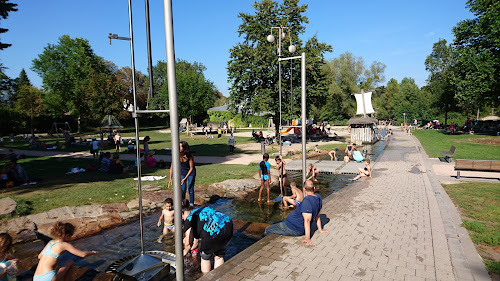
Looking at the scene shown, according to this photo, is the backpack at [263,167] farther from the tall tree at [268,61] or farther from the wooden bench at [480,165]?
the tall tree at [268,61]

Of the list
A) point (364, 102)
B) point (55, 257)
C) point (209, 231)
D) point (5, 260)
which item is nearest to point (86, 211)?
point (5, 260)

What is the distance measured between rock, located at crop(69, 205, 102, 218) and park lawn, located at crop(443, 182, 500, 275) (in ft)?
29.7

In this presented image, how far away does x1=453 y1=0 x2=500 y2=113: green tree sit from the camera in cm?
2939

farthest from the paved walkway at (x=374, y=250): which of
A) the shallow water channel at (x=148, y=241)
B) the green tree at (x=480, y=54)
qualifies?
the green tree at (x=480, y=54)

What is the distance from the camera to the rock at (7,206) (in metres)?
7.69

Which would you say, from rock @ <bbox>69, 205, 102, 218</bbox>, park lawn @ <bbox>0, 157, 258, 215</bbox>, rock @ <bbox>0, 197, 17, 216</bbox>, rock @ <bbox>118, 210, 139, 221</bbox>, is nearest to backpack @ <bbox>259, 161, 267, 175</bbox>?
park lawn @ <bbox>0, 157, 258, 215</bbox>

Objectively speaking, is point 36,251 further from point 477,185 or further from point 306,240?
point 477,185

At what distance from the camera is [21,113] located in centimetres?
4622

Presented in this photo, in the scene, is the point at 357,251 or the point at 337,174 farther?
Result: the point at 337,174

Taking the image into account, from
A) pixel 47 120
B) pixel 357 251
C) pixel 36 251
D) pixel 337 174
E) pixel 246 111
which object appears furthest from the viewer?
pixel 47 120

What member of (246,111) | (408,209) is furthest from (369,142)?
(408,209)

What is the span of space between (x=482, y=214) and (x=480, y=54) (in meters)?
31.4

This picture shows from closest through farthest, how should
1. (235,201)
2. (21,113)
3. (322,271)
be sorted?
(322,271) < (235,201) < (21,113)

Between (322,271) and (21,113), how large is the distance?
56.2 m
